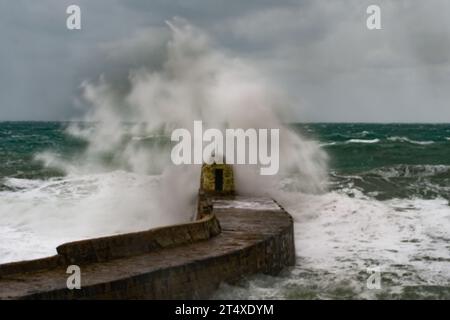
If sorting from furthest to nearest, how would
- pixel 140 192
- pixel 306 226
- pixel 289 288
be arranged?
pixel 140 192 → pixel 306 226 → pixel 289 288

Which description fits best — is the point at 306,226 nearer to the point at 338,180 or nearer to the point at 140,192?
the point at 140,192

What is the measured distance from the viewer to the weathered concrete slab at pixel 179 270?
20.1ft

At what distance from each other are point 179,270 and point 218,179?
25.9ft

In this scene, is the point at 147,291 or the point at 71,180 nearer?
the point at 147,291

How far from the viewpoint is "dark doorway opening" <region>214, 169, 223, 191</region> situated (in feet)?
48.4

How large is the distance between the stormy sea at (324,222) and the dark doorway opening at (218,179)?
55.3 inches

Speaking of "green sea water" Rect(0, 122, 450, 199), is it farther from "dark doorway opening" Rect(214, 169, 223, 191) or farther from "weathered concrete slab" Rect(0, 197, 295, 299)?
"weathered concrete slab" Rect(0, 197, 295, 299)

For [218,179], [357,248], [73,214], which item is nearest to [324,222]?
[357,248]

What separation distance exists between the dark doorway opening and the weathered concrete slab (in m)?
4.77

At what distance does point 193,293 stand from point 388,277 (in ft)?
10.4

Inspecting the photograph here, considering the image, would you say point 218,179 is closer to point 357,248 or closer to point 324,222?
point 324,222
